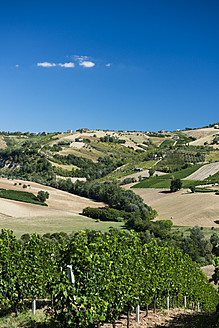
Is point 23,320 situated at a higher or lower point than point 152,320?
higher

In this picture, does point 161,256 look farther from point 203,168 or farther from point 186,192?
point 203,168

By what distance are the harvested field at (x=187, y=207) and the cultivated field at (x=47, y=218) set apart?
21.1 m

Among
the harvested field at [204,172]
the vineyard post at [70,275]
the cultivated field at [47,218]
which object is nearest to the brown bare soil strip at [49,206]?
the cultivated field at [47,218]

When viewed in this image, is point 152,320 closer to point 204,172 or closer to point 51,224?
point 51,224

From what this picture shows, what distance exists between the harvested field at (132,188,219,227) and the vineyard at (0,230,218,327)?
205ft

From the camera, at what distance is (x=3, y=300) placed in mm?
18641

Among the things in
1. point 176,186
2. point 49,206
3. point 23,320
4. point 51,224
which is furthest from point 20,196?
point 23,320

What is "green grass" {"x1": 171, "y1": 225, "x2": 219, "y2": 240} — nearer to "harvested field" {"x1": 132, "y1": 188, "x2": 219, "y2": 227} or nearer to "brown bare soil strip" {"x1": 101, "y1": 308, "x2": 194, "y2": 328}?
"harvested field" {"x1": 132, "y1": 188, "x2": 219, "y2": 227}

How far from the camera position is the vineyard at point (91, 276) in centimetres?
→ 1345

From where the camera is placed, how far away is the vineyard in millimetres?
13453

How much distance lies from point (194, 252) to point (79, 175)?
430 ft

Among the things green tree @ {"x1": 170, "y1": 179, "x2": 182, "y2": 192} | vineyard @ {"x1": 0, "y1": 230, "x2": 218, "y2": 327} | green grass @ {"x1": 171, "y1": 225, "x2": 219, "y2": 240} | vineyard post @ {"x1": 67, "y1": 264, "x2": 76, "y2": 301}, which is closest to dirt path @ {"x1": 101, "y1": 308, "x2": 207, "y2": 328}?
vineyard @ {"x1": 0, "y1": 230, "x2": 218, "y2": 327}

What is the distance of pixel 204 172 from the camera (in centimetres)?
15475

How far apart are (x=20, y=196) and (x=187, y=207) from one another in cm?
5630
